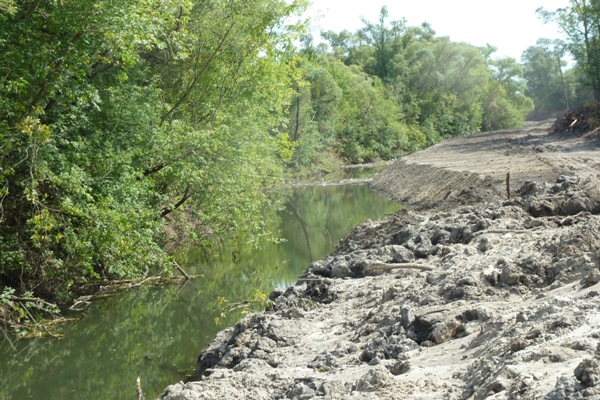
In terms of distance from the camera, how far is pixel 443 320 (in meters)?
8.39

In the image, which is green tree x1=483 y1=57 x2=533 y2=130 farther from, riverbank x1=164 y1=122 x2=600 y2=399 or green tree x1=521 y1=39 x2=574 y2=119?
riverbank x1=164 y1=122 x2=600 y2=399

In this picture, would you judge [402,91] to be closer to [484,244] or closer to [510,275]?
[484,244]

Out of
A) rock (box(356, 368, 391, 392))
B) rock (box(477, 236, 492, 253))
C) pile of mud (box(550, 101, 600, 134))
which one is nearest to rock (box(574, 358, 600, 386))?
rock (box(356, 368, 391, 392))

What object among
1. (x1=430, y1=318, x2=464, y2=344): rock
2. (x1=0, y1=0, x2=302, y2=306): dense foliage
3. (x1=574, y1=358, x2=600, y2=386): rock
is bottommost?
(x1=430, y1=318, x2=464, y2=344): rock

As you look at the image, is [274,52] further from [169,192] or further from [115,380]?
[115,380]

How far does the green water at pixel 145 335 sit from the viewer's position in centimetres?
1134

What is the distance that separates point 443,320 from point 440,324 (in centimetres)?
16

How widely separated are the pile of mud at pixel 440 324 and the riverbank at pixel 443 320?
0.06ft

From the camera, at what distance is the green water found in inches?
446

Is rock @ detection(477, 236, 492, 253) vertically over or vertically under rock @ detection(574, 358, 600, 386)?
under

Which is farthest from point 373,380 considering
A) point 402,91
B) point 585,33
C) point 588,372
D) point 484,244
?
point 402,91

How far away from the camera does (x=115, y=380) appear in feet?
37.5

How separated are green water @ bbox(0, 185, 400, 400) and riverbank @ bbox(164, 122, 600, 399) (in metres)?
0.93

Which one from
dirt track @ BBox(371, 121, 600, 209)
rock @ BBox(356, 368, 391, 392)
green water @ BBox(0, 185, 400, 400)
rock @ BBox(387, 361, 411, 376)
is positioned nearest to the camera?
rock @ BBox(356, 368, 391, 392)
